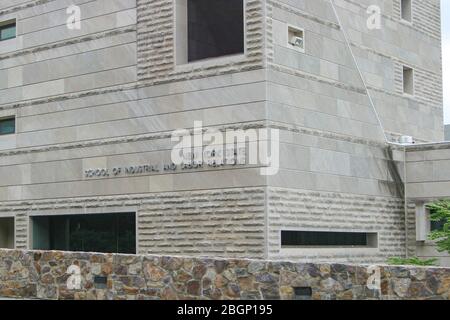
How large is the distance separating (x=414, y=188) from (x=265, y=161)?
724 cm

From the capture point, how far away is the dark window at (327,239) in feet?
78.0

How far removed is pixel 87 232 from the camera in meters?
27.7

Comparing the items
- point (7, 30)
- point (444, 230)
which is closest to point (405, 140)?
point (444, 230)

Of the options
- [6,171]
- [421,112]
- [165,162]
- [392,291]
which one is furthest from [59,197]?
[392,291]

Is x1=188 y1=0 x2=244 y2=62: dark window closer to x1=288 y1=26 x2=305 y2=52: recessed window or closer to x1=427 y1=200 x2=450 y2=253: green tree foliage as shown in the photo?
x1=288 y1=26 x2=305 y2=52: recessed window

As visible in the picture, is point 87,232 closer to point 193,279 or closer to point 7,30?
point 7,30

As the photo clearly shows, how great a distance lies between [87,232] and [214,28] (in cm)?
787

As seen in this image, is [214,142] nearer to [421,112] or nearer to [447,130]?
[421,112]

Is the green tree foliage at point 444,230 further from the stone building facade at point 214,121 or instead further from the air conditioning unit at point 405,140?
the air conditioning unit at point 405,140

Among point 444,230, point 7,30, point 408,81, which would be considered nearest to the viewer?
point 444,230

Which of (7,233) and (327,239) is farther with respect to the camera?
(7,233)

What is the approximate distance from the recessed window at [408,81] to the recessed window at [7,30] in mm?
14307

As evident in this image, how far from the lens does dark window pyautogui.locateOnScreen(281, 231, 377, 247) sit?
2378 cm

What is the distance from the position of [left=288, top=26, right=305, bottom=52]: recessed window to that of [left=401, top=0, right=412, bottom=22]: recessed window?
799 cm
